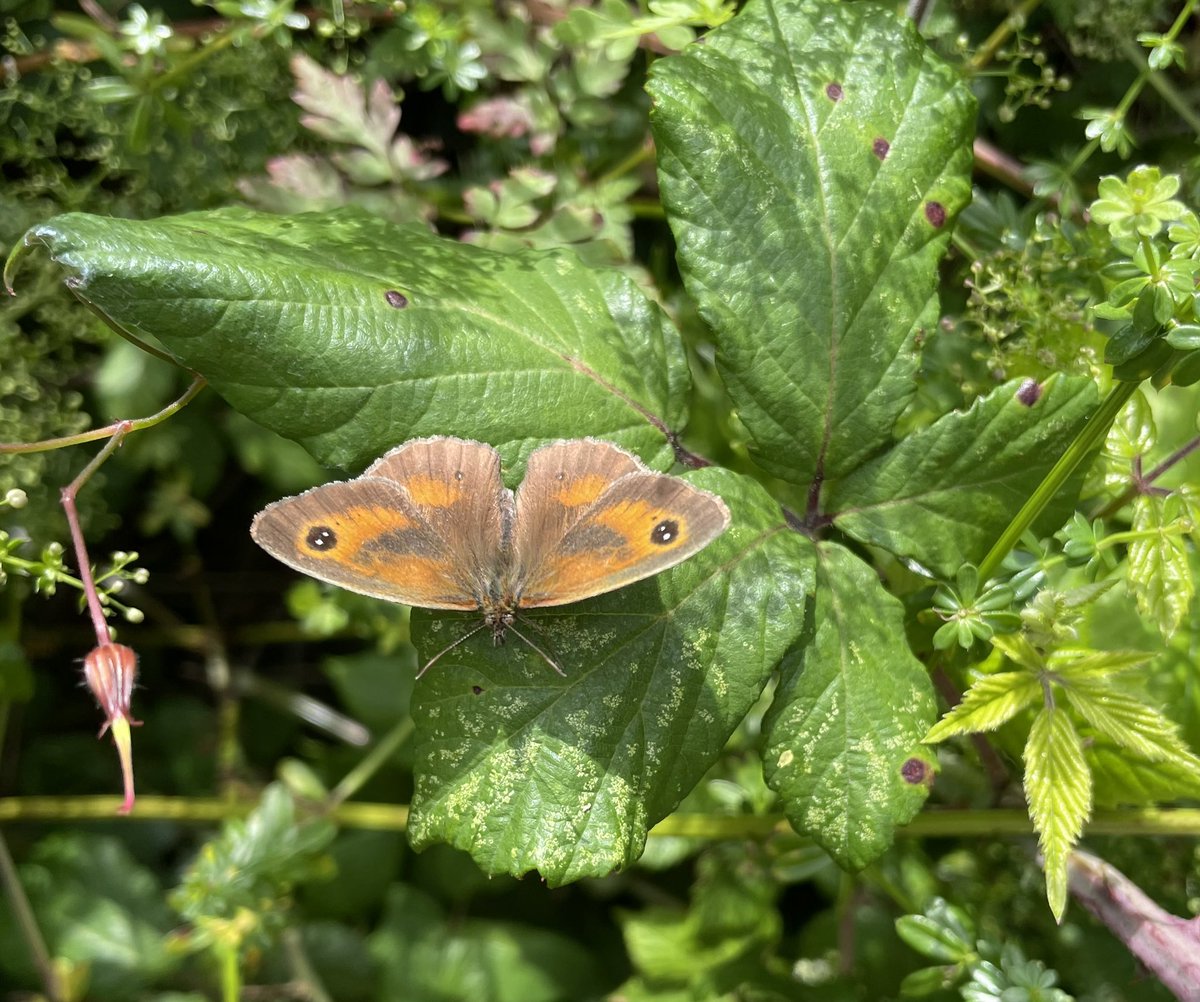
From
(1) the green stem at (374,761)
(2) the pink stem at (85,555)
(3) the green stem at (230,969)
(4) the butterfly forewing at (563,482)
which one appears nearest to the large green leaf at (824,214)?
(4) the butterfly forewing at (563,482)

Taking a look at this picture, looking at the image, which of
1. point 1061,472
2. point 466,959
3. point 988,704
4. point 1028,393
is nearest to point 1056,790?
point 988,704

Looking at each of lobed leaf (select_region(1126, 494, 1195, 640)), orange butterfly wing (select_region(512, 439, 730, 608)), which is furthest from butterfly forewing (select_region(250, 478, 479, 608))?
lobed leaf (select_region(1126, 494, 1195, 640))

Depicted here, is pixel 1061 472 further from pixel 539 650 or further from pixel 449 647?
pixel 449 647

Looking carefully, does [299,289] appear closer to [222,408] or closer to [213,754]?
[222,408]

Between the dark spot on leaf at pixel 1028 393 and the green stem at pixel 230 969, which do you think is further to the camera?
the green stem at pixel 230 969

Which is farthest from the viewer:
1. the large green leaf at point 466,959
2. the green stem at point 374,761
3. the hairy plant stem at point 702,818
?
the large green leaf at point 466,959

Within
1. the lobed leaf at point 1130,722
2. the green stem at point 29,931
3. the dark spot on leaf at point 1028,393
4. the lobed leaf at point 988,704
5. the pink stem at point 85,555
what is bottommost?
the green stem at point 29,931

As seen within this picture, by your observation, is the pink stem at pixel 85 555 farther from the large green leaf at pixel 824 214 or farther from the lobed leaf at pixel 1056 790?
the lobed leaf at pixel 1056 790

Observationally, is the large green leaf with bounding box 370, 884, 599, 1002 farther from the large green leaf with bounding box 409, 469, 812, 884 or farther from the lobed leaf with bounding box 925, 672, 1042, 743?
the lobed leaf with bounding box 925, 672, 1042, 743
